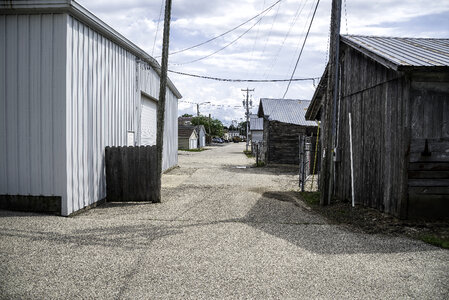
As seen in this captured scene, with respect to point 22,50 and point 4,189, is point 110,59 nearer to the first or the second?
point 22,50

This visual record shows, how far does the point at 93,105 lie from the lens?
9500 mm

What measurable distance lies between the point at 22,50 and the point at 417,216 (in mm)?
9233

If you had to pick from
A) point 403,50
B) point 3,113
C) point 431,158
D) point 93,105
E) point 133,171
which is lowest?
point 133,171

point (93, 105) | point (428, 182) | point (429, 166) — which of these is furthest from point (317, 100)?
point (93, 105)

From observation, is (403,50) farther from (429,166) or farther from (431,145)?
(429,166)

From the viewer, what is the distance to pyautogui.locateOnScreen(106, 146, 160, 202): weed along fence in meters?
10.3

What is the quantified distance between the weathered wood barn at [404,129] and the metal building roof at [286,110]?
15739 millimetres

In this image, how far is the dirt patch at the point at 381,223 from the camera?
7.14 m

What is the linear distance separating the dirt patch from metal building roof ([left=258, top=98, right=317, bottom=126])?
16.4 meters

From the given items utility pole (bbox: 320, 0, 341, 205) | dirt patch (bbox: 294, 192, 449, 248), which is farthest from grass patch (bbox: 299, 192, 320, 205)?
dirt patch (bbox: 294, 192, 449, 248)

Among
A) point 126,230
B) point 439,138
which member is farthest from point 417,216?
point 126,230

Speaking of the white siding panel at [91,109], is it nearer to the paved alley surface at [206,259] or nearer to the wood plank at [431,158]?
the paved alley surface at [206,259]

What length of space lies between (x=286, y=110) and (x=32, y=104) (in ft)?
71.2

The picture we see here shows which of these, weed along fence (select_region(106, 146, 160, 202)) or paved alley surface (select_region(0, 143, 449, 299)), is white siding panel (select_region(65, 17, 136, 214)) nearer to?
weed along fence (select_region(106, 146, 160, 202))
